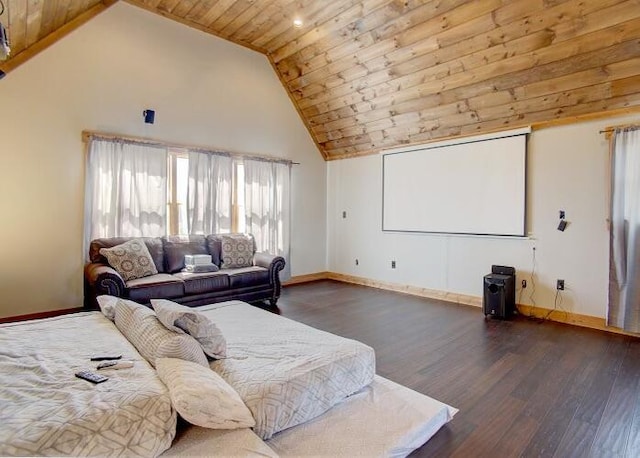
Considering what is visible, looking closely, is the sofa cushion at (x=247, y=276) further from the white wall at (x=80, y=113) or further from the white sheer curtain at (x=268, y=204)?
the white wall at (x=80, y=113)

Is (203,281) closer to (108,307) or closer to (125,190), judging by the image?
(125,190)

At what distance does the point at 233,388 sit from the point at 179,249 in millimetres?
3288

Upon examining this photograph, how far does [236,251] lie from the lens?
487cm

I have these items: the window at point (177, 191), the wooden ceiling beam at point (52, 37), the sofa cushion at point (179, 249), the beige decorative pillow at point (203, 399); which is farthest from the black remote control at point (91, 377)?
the wooden ceiling beam at point (52, 37)

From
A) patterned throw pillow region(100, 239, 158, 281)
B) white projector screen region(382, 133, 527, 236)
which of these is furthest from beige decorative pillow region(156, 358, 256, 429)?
white projector screen region(382, 133, 527, 236)

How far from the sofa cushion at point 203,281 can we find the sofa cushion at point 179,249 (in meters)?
0.17

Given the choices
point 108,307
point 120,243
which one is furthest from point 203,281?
point 108,307

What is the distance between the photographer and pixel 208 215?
16.7 ft

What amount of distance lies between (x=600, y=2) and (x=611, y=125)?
1.33 metres

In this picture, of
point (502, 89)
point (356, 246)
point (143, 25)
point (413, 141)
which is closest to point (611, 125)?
point (502, 89)

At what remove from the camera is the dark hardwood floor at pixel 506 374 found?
1.92 m

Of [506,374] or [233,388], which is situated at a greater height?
[233,388]

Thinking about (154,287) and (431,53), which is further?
(431,53)

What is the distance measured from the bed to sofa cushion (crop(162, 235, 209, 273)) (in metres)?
2.01
